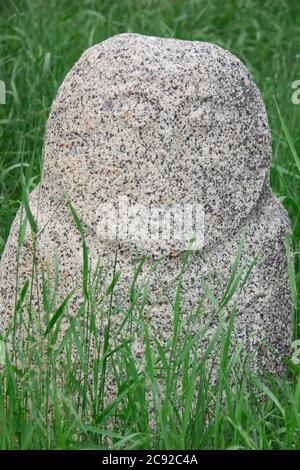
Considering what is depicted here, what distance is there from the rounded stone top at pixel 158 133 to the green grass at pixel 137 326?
156mm

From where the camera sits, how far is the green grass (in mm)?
2418

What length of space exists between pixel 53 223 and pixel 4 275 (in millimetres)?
225

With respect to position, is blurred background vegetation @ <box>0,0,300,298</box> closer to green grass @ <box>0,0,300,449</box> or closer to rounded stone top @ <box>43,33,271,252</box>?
green grass @ <box>0,0,300,449</box>

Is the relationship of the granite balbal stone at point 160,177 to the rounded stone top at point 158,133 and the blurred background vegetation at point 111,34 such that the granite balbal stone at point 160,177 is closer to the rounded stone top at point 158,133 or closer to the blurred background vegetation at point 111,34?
the rounded stone top at point 158,133

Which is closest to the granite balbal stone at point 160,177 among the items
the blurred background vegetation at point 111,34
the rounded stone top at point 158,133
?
the rounded stone top at point 158,133

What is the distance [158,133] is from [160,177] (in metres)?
0.12

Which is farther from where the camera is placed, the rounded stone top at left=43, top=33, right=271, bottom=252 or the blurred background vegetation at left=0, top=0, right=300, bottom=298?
the blurred background vegetation at left=0, top=0, right=300, bottom=298

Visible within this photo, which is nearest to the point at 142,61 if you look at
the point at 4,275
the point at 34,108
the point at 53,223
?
the point at 53,223

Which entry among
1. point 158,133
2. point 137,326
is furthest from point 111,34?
point 137,326

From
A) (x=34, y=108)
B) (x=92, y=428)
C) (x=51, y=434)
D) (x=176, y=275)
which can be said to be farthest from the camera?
(x=34, y=108)

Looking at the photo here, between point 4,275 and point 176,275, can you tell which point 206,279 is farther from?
point 4,275

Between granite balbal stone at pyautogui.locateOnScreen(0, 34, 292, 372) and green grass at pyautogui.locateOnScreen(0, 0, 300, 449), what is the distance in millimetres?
78

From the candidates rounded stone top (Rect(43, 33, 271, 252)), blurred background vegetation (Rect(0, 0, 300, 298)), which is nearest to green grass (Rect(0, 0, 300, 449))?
blurred background vegetation (Rect(0, 0, 300, 298))
